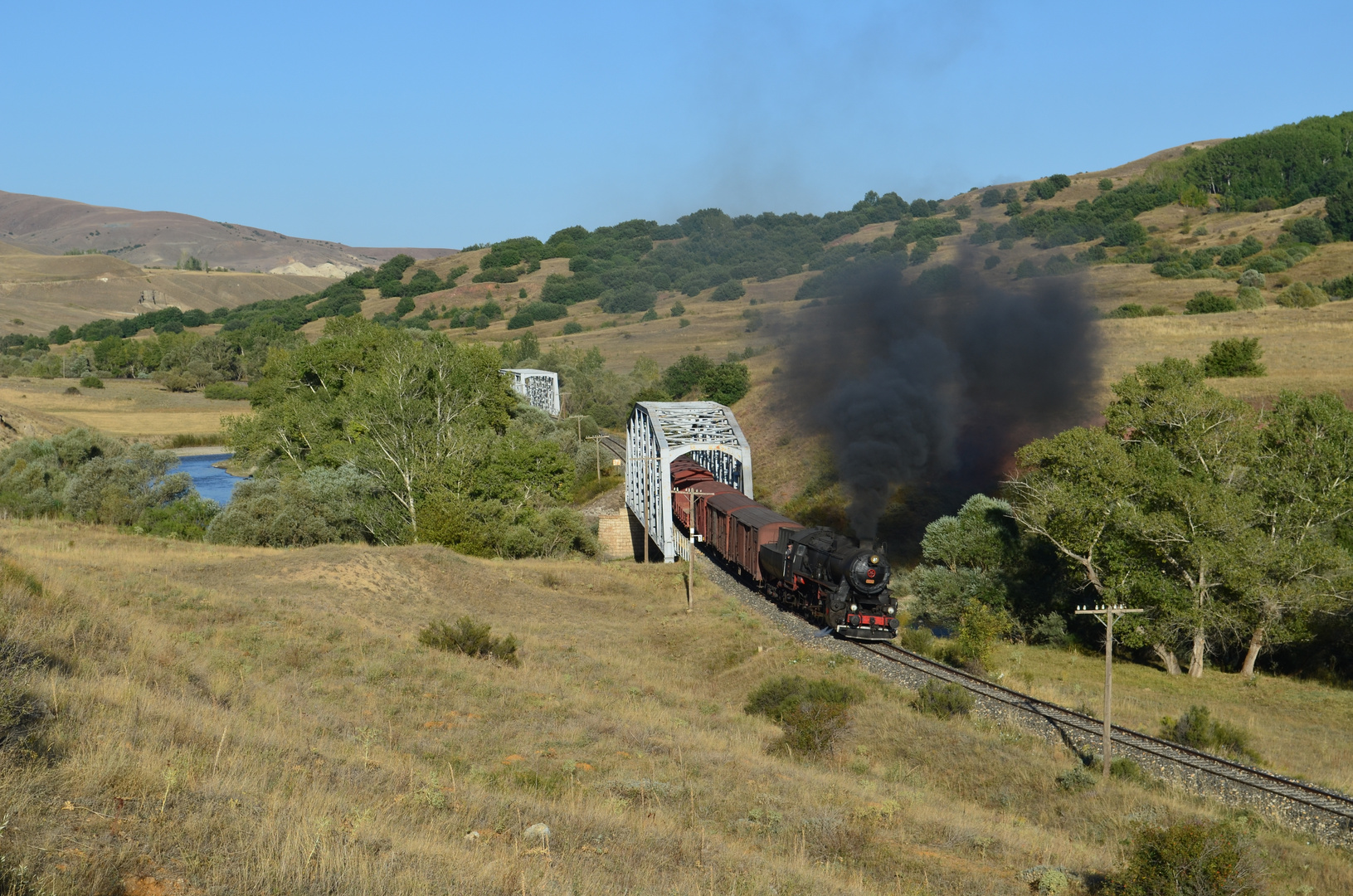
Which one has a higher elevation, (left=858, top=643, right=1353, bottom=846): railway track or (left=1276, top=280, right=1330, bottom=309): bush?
(left=1276, top=280, right=1330, bottom=309): bush

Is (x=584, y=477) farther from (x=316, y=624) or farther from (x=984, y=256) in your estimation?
(x=316, y=624)

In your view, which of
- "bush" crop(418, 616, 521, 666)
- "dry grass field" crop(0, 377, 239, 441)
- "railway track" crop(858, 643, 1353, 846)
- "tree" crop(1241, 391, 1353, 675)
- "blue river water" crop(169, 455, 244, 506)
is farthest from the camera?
"dry grass field" crop(0, 377, 239, 441)

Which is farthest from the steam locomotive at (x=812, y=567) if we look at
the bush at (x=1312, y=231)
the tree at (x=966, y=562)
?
the bush at (x=1312, y=231)

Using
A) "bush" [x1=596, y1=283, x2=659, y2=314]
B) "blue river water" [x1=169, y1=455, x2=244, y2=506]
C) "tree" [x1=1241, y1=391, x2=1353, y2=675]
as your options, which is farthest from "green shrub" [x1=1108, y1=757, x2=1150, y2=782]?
"bush" [x1=596, y1=283, x2=659, y2=314]

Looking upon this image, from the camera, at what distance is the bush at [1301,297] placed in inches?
3228

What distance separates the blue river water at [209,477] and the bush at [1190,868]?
6185cm

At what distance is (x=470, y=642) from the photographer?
23219mm

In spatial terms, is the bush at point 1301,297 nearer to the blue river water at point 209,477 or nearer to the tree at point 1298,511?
the tree at point 1298,511

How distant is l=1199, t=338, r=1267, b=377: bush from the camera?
61812 mm

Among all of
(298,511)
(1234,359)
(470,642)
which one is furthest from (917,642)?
(1234,359)

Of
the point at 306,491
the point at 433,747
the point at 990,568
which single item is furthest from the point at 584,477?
the point at 433,747

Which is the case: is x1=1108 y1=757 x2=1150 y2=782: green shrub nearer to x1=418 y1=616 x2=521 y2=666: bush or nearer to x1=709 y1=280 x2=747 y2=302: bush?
x1=418 y1=616 x2=521 y2=666: bush

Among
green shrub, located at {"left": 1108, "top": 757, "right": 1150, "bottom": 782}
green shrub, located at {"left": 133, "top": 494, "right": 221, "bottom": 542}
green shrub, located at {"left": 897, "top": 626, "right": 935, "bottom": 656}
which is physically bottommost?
green shrub, located at {"left": 897, "top": 626, "right": 935, "bottom": 656}

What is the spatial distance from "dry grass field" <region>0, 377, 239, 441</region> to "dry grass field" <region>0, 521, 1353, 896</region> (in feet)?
256
